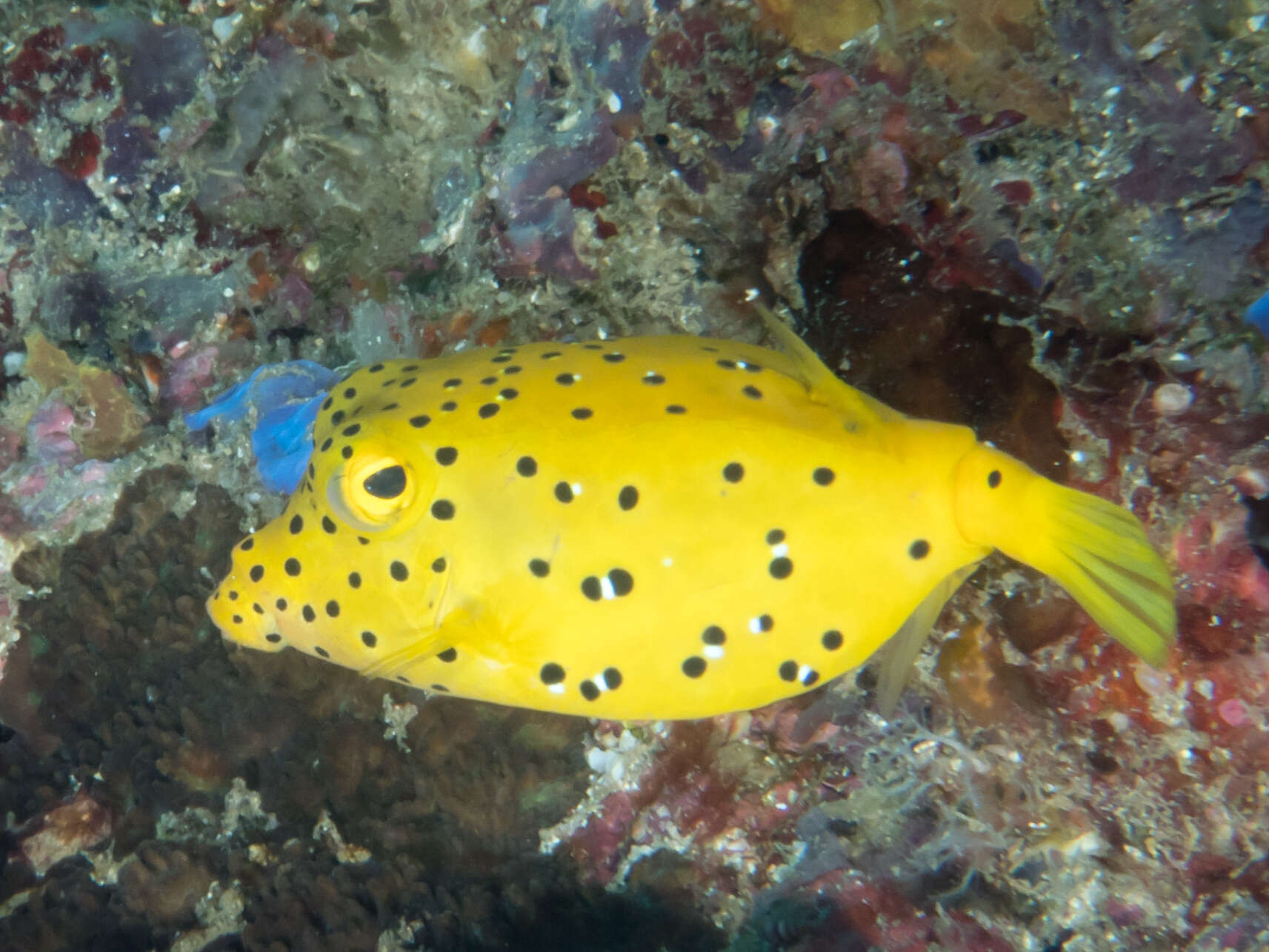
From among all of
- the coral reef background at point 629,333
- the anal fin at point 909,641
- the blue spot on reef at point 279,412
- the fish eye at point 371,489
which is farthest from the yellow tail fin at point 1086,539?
the blue spot on reef at point 279,412

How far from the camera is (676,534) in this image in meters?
2.06

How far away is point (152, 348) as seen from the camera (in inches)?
139

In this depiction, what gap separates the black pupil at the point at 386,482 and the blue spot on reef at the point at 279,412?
1161 mm

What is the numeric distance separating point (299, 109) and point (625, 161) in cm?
141

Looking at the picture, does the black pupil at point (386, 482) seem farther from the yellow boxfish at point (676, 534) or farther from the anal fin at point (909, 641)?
the anal fin at point (909, 641)

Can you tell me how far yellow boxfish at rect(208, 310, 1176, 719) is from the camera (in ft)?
6.70

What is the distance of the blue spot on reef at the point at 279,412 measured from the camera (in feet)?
10.3

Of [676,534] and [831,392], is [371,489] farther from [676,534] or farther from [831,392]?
[831,392]

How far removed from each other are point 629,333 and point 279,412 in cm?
155

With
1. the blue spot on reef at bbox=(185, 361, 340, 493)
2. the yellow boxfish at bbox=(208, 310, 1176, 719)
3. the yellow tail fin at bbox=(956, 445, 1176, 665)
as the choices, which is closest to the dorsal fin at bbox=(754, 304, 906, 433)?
the yellow boxfish at bbox=(208, 310, 1176, 719)

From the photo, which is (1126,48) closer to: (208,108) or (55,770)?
(208,108)

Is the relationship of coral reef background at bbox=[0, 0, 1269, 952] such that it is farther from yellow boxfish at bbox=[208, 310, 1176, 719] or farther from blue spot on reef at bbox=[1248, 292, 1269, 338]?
yellow boxfish at bbox=[208, 310, 1176, 719]

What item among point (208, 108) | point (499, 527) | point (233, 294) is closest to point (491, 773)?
point (499, 527)

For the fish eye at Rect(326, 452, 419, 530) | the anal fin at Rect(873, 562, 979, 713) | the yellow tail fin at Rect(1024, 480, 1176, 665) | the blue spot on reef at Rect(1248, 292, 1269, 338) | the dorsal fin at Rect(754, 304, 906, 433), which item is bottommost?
the anal fin at Rect(873, 562, 979, 713)
